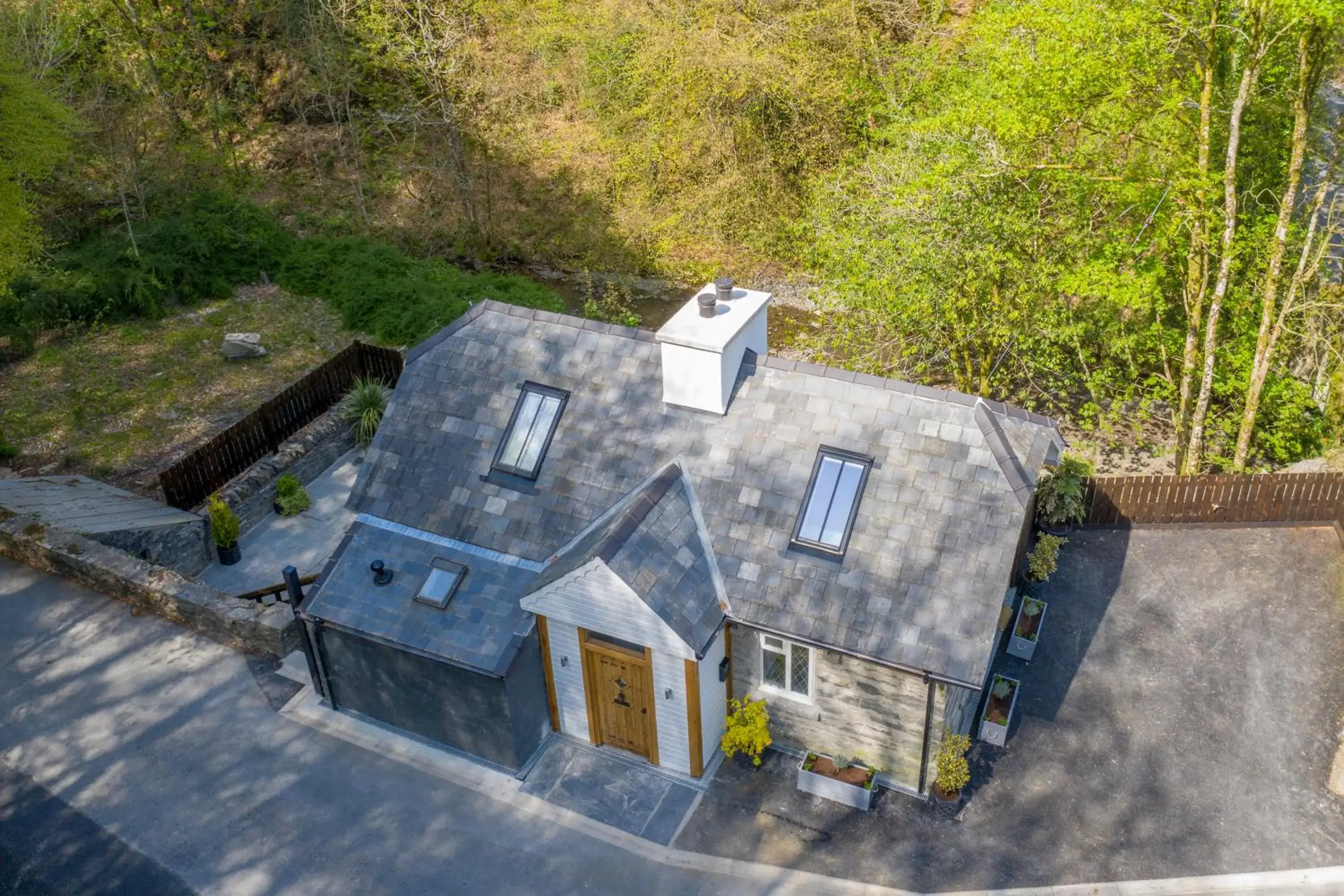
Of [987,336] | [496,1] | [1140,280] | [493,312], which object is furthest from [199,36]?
[1140,280]

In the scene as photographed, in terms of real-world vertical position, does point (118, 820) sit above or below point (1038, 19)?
below

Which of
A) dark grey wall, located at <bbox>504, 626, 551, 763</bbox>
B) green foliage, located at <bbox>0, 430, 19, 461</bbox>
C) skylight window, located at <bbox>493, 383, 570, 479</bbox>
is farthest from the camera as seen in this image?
green foliage, located at <bbox>0, 430, 19, 461</bbox>

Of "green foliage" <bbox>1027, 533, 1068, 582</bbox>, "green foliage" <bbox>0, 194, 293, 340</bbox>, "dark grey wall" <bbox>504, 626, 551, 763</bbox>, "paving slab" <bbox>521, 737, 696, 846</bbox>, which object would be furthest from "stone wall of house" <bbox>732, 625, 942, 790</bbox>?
"green foliage" <bbox>0, 194, 293, 340</bbox>

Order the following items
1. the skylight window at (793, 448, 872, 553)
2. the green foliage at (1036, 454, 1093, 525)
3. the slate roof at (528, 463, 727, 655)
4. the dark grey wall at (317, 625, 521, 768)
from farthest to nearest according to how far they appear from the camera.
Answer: the green foliage at (1036, 454, 1093, 525)
the dark grey wall at (317, 625, 521, 768)
the skylight window at (793, 448, 872, 553)
the slate roof at (528, 463, 727, 655)

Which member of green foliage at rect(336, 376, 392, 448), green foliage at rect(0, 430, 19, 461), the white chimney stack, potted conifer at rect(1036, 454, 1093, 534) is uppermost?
the white chimney stack

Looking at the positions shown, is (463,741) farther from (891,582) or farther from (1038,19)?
(1038,19)

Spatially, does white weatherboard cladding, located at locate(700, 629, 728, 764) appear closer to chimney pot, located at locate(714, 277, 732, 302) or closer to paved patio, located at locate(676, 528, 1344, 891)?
paved patio, located at locate(676, 528, 1344, 891)

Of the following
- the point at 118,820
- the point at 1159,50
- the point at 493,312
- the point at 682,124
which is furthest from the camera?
the point at 682,124
